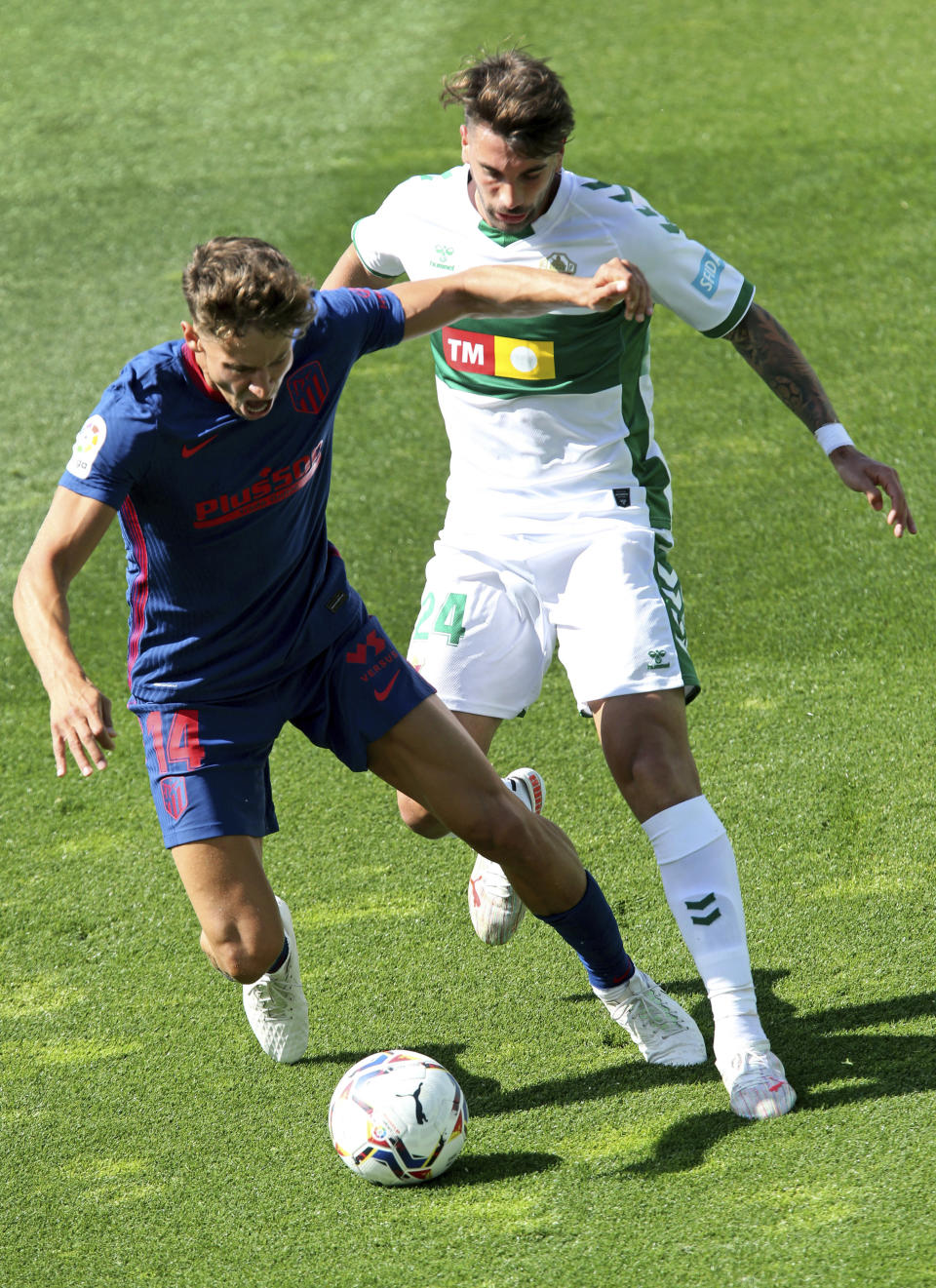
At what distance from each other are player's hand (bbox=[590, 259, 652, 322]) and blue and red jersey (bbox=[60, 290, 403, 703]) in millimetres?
531

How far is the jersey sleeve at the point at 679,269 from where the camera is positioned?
4219mm

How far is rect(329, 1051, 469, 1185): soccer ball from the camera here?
11.5 feet

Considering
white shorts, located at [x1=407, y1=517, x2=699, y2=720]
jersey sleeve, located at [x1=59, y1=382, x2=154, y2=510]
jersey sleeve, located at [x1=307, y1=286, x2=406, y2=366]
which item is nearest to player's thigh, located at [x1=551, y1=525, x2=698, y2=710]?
white shorts, located at [x1=407, y1=517, x2=699, y2=720]

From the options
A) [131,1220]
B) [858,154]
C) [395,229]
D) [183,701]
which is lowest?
[858,154]

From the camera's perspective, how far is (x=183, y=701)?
3.78 meters

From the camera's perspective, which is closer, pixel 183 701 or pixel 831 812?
pixel 183 701

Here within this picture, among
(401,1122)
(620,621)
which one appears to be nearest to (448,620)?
(620,621)

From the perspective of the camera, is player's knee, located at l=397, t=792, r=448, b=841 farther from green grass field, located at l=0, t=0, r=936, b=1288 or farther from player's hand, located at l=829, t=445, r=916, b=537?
player's hand, located at l=829, t=445, r=916, b=537

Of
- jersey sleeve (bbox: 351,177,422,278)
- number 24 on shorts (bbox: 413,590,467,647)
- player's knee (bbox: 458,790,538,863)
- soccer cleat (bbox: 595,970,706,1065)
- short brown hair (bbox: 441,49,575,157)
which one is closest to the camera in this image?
player's knee (bbox: 458,790,538,863)

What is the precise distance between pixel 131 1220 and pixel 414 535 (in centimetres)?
413

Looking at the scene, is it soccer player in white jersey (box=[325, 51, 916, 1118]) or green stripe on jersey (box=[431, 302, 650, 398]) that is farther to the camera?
green stripe on jersey (box=[431, 302, 650, 398])

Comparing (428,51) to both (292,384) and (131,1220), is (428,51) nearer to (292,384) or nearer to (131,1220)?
(292,384)

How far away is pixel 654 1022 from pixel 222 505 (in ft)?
5.72

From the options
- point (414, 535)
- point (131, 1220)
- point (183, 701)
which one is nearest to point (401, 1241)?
point (131, 1220)
